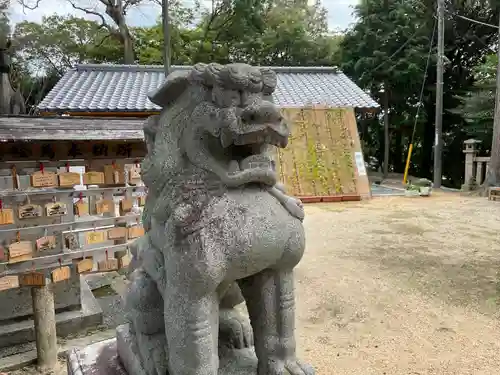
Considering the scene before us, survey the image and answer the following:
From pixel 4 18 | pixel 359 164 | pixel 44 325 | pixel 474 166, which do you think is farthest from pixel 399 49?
pixel 44 325

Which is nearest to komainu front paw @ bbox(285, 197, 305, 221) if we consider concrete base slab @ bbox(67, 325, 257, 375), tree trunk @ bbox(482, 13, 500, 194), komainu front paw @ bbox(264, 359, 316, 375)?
komainu front paw @ bbox(264, 359, 316, 375)

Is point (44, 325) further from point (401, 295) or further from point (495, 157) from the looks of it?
point (495, 157)

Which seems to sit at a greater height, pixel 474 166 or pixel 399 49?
pixel 399 49

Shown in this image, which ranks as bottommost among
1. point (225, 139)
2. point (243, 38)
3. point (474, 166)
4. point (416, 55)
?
point (474, 166)

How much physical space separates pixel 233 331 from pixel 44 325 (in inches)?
76.9

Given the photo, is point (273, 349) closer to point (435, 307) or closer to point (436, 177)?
point (435, 307)

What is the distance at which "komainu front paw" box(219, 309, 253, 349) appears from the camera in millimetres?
1738

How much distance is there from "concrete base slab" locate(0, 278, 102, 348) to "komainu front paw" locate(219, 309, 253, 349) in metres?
2.34

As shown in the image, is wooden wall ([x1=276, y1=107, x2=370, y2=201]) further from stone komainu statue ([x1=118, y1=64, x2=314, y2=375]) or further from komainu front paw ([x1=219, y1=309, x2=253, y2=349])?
stone komainu statue ([x1=118, y1=64, x2=314, y2=375])

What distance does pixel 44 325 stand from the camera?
9.87 ft

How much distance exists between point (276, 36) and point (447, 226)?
9891mm

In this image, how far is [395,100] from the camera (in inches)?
577

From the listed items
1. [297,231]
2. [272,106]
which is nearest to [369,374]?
[297,231]

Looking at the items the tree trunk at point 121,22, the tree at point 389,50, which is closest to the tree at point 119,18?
the tree trunk at point 121,22
